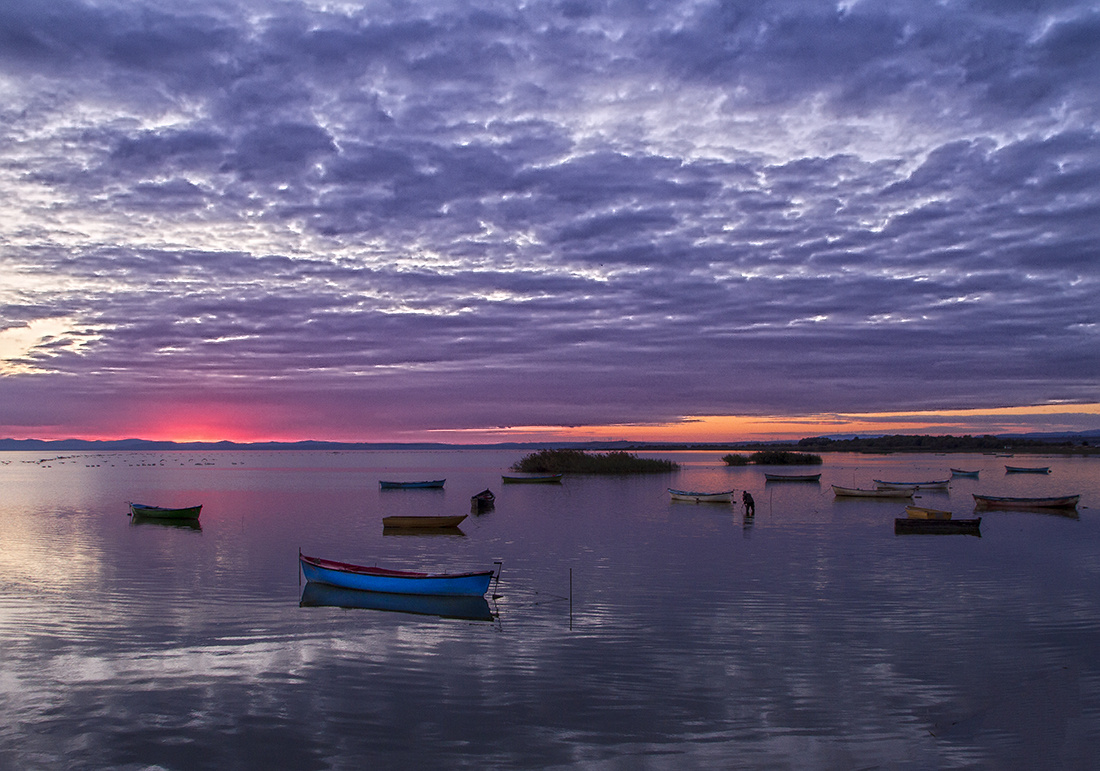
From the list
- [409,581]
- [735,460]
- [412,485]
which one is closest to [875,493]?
[412,485]

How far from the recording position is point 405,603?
2230 centimetres

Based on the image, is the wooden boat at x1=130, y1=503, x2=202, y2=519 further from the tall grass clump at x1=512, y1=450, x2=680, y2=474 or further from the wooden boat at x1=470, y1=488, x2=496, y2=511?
the tall grass clump at x1=512, y1=450, x2=680, y2=474

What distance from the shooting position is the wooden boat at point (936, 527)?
39.2 meters

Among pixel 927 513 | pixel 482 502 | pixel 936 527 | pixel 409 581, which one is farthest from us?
pixel 482 502

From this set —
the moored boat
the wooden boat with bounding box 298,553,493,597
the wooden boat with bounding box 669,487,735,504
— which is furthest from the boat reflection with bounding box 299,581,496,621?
the moored boat

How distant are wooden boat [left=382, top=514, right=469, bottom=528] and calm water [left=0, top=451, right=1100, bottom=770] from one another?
6.04m

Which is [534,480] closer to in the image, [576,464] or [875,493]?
[576,464]

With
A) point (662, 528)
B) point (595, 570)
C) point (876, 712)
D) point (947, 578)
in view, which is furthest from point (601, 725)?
point (662, 528)

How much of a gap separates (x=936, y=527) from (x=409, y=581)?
29.2 meters

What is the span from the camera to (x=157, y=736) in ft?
41.3

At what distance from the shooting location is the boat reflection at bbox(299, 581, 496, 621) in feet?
69.8

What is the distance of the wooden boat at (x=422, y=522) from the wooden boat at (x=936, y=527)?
23.0 metres

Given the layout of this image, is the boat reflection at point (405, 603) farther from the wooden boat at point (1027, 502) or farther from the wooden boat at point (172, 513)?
the wooden boat at point (1027, 502)

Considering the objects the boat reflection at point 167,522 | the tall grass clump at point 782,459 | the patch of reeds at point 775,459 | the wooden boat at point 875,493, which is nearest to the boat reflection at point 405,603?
the boat reflection at point 167,522
